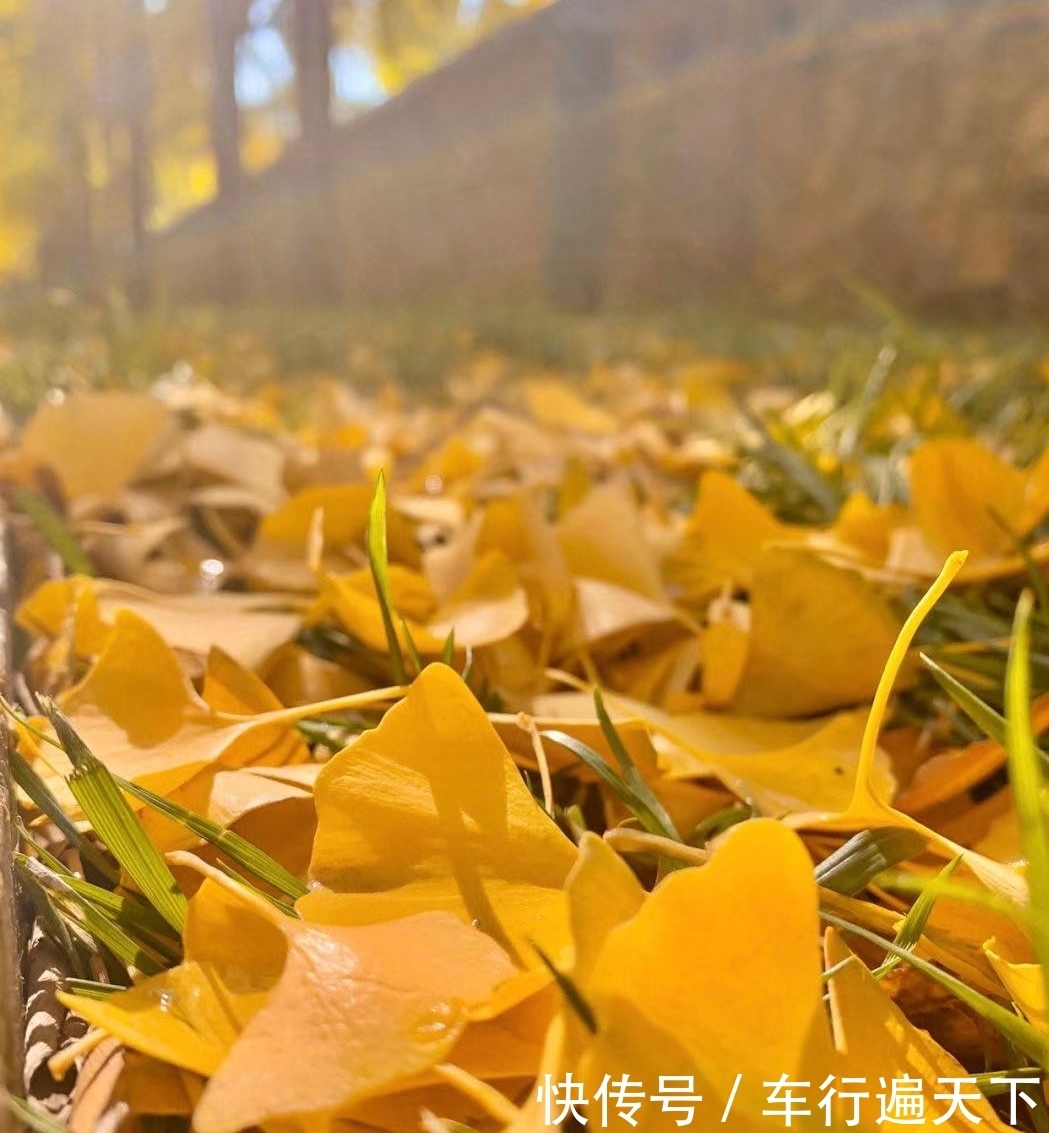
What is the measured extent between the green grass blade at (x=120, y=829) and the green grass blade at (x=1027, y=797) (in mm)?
151

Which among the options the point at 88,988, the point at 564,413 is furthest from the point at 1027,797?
the point at 564,413

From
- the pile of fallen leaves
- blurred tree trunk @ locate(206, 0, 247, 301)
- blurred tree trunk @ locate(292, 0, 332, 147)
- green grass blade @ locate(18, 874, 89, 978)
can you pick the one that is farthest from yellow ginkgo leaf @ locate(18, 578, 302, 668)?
blurred tree trunk @ locate(206, 0, 247, 301)

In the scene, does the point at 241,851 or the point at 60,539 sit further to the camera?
the point at 60,539

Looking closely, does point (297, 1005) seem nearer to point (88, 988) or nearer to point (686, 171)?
point (88, 988)

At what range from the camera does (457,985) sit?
17 centimetres

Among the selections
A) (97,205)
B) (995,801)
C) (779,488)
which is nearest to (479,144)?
(97,205)

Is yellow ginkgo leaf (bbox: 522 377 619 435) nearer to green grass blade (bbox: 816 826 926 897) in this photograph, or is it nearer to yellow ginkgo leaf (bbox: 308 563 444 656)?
yellow ginkgo leaf (bbox: 308 563 444 656)

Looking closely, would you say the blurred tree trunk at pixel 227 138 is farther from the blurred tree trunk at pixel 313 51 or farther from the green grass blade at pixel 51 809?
the green grass blade at pixel 51 809

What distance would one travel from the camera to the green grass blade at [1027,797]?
148mm

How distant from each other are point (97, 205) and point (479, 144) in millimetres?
3959

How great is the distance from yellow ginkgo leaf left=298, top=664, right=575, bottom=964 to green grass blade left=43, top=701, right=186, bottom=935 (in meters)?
0.03

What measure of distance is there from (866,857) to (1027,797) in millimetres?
79

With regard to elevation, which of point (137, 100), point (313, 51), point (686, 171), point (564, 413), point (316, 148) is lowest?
point (564, 413)

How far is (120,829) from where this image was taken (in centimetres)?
21
